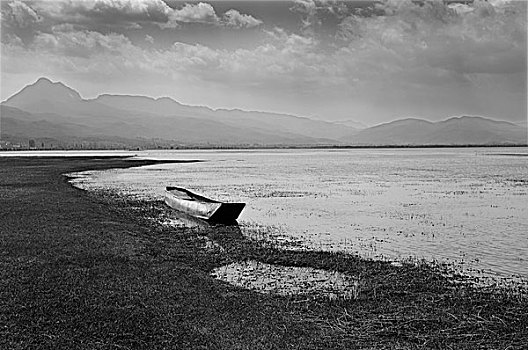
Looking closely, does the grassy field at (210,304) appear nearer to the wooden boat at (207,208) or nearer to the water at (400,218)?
the water at (400,218)

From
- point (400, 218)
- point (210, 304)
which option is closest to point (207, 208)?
point (400, 218)

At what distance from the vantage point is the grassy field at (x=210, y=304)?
1269 centimetres

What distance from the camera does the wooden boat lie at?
32.6 metres

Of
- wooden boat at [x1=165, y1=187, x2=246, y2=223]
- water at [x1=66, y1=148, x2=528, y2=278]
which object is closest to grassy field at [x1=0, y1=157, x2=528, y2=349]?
water at [x1=66, y1=148, x2=528, y2=278]

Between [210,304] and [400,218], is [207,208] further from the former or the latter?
[210,304]

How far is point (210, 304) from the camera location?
1552 centimetres

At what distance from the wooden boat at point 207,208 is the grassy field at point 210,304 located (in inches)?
290

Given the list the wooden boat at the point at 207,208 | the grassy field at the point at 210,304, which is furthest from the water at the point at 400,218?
the grassy field at the point at 210,304

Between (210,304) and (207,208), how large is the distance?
61.5ft

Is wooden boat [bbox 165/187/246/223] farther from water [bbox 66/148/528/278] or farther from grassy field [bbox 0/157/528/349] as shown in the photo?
grassy field [bbox 0/157/528/349]

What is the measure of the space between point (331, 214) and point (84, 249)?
793 inches

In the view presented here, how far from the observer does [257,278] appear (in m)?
19.4

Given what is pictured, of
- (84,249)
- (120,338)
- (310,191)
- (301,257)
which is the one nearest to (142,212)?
(84,249)

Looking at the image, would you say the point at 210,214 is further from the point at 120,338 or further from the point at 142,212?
the point at 120,338
